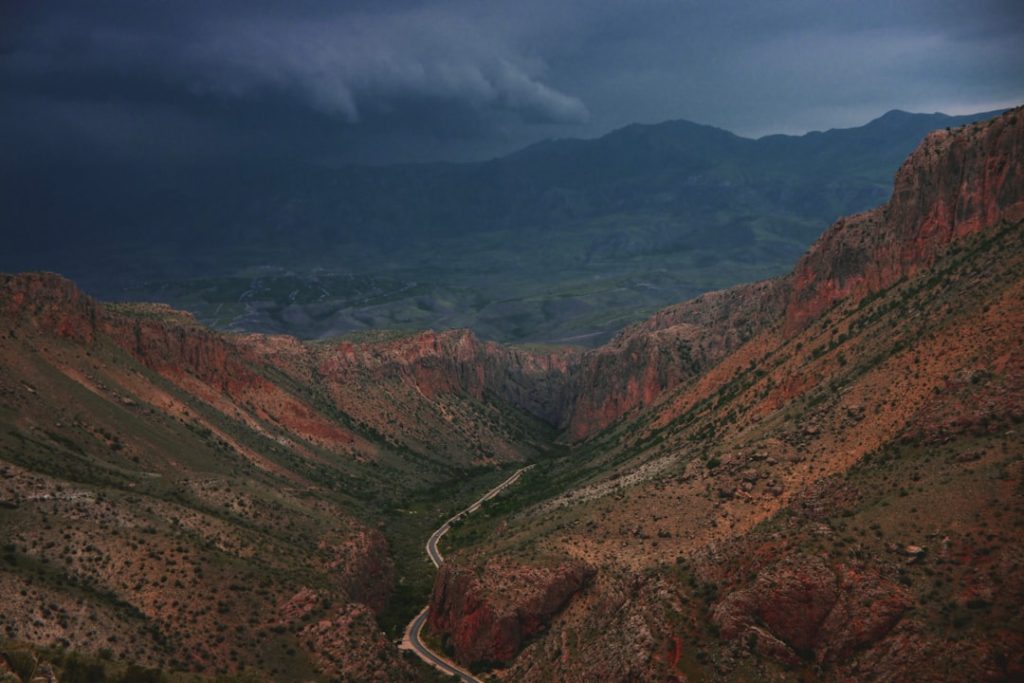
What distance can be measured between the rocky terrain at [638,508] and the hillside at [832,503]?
0.20 meters

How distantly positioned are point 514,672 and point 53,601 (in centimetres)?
2931

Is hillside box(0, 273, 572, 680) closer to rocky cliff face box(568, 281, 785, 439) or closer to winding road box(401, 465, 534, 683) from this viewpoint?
winding road box(401, 465, 534, 683)

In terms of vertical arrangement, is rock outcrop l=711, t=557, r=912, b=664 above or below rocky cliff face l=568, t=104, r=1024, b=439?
below

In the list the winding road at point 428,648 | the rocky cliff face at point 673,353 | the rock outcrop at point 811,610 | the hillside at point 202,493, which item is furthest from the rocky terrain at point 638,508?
the rocky cliff face at point 673,353

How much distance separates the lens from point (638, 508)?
74688 millimetres

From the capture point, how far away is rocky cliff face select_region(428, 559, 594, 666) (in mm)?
67688

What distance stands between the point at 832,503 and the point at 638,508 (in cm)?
2110

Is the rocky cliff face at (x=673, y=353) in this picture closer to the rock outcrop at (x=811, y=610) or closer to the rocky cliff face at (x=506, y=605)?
the rocky cliff face at (x=506, y=605)

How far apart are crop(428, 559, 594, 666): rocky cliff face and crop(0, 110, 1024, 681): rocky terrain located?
0.20 metres

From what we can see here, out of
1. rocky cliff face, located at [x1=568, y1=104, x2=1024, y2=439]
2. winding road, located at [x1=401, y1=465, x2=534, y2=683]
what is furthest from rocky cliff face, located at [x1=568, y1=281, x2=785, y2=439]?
winding road, located at [x1=401, y1=465, x2=534, y2=683]

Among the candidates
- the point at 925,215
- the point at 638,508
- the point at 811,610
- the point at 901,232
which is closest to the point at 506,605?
the point at 638,508

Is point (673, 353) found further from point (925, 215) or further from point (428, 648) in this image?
point (428, 648)

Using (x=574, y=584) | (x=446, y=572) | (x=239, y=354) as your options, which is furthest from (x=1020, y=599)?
(x=239, y=354)

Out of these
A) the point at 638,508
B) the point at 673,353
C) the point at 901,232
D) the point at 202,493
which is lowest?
the point at 638,508
